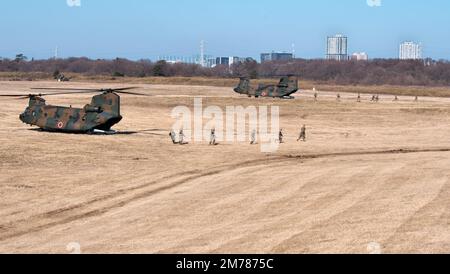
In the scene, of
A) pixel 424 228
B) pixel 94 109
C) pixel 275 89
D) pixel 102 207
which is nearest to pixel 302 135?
pixel 94 109

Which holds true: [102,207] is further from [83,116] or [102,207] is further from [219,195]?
[83,116]

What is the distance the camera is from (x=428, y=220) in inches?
882

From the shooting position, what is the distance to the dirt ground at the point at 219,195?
19.8m

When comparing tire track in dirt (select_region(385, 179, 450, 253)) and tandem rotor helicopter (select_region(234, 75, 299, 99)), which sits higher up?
tandem rotor helicopter (select_region(234, 75, 299, 99))

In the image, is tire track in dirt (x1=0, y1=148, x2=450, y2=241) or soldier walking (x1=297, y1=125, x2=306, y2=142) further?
soldier walking (x1=297, y1=125, x2=306, y2=142)

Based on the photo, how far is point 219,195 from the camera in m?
27.2

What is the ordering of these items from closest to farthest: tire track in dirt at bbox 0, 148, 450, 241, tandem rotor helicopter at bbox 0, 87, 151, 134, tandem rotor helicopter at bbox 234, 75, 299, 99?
tire track in dirt at bbox 0, 148, 450, 241, tandem rotor helicopter at bbox 0, 87, 151, 134, tandem rotor helicopter at bbox 234, 75, 299, 99

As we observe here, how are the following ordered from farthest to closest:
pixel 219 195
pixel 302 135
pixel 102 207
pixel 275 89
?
pixel 275 89 < pixel 302 135 < pixel 219 195 < pixel 102 207

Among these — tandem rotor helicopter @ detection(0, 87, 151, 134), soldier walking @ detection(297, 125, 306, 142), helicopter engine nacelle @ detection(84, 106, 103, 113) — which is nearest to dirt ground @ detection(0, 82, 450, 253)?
soldier walking @ detection(297, 125, 306, 142)

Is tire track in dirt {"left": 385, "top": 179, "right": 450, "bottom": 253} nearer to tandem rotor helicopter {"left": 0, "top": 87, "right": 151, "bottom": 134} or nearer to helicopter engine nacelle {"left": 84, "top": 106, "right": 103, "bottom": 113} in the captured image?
tandem rotor helicopter {"left": 0, "top": 87, "right": 151, "bottom": 134}

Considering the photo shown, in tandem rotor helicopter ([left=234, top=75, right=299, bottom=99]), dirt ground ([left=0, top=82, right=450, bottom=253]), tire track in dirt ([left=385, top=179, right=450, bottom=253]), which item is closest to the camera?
tire track in dirt ([left=385, top=179, right=450, bottom=253])

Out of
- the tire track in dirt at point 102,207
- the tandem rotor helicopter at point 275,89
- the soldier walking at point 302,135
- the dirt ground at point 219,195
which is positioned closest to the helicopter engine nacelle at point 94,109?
the dirt ground at point 219,195

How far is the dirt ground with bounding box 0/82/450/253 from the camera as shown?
19.8 meters
